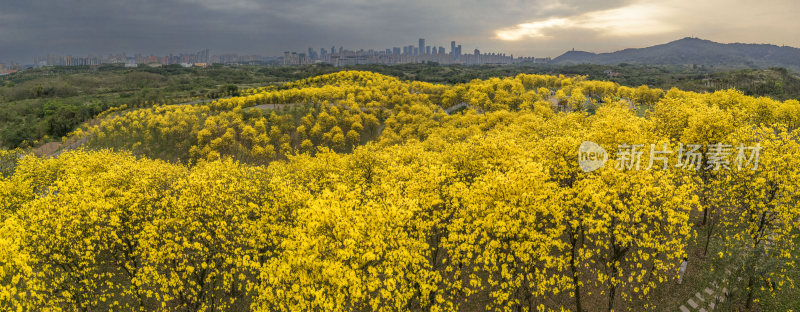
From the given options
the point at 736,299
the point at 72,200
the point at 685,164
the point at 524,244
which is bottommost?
the point at 736,299

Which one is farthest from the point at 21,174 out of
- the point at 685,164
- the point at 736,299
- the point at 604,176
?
the point at 736,299

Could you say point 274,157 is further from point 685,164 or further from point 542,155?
point 685,164

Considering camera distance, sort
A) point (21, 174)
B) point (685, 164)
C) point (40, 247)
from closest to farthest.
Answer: point (40, 247)
point (685, 164)
point (21, 174)

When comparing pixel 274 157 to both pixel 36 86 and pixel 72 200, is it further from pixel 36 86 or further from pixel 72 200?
pixel 36 86

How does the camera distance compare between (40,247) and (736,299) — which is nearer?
(40,247)

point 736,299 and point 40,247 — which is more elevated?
point 40,247

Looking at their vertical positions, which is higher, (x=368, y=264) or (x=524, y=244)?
(x=524, y=244)

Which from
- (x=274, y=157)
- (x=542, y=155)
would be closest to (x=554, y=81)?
(x=274, y=157)

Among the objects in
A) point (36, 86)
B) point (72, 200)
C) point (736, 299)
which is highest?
point (36, 86)

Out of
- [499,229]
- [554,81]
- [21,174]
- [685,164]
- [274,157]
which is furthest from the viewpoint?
[554,81]
